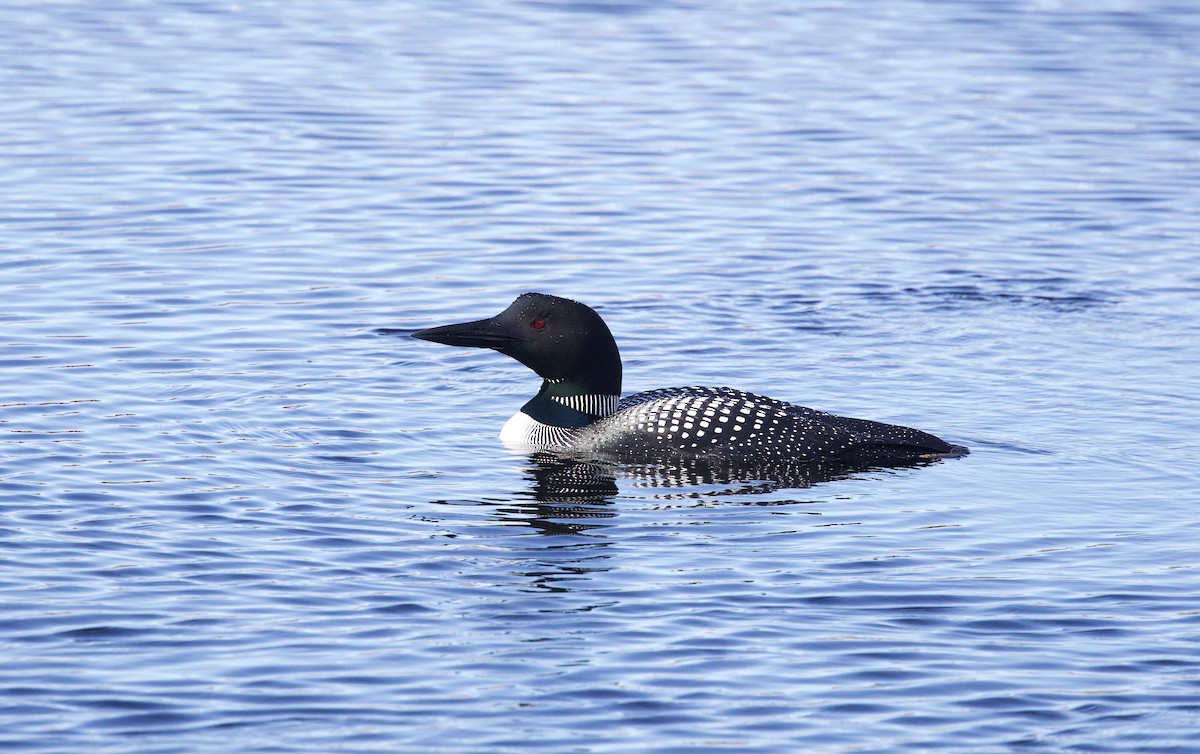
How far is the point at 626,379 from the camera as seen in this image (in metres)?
9.18

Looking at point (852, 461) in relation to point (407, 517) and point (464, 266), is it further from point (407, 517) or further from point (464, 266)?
point (464, 266)

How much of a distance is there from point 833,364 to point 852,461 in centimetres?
166

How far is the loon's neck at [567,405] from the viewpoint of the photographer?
810 centimetres

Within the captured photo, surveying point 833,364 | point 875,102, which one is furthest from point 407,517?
point 875,102

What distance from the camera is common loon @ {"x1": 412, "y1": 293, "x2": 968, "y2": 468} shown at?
25.4ft

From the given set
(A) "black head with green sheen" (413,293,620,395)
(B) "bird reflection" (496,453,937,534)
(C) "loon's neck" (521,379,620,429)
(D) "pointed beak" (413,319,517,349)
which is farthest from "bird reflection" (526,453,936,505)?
(D) "pointed beak" (413,319,517,349)

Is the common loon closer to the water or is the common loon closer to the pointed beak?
the pointed beak

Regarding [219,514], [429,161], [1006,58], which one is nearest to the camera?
[219,514]

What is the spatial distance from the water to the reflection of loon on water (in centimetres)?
18

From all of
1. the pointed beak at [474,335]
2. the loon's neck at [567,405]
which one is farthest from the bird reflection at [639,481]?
the pointed beak at [474,335]

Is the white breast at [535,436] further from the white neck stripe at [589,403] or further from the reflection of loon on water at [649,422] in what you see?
the white neck stripe at [589,403]

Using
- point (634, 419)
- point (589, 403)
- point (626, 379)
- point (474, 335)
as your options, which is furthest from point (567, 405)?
point (626, 379)

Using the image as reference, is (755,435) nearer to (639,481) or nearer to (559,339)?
(639,481)

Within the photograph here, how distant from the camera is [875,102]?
53.2 feet
